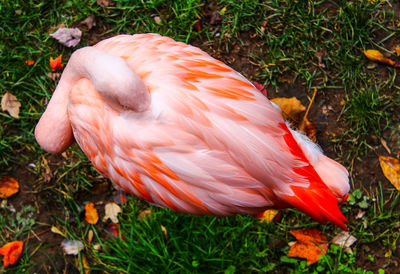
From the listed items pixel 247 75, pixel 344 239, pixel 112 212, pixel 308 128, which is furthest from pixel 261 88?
pixel 112 212

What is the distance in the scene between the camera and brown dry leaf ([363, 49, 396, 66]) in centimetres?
226

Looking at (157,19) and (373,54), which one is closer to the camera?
(373,54)

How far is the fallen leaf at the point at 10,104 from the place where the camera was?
2.37 m

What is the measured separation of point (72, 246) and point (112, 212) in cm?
31

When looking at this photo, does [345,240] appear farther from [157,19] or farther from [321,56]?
[157,19]

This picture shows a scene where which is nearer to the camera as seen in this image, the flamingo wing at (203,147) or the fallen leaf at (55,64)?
the flamingo wing at (203,147)

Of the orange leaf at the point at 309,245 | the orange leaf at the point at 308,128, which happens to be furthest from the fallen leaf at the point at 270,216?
the orange leaf at the point at 308,128

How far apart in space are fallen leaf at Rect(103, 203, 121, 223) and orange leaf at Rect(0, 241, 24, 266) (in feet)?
1.75

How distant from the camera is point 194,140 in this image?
129cm

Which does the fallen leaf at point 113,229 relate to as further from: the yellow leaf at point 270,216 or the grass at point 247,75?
the yellow leaf at point 270,216

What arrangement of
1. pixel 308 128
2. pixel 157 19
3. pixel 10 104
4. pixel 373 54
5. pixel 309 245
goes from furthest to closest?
pixel 157 19 → pixel 10 104 → pixel 373 54 → pixel 308 128 → pixel 309 245

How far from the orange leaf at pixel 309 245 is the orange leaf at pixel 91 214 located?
1165 millimetres

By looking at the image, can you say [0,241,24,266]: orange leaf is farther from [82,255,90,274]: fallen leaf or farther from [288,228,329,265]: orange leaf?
[288,228,329,265]: orange leaf

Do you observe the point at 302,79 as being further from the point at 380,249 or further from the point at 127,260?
the point at 127,260
